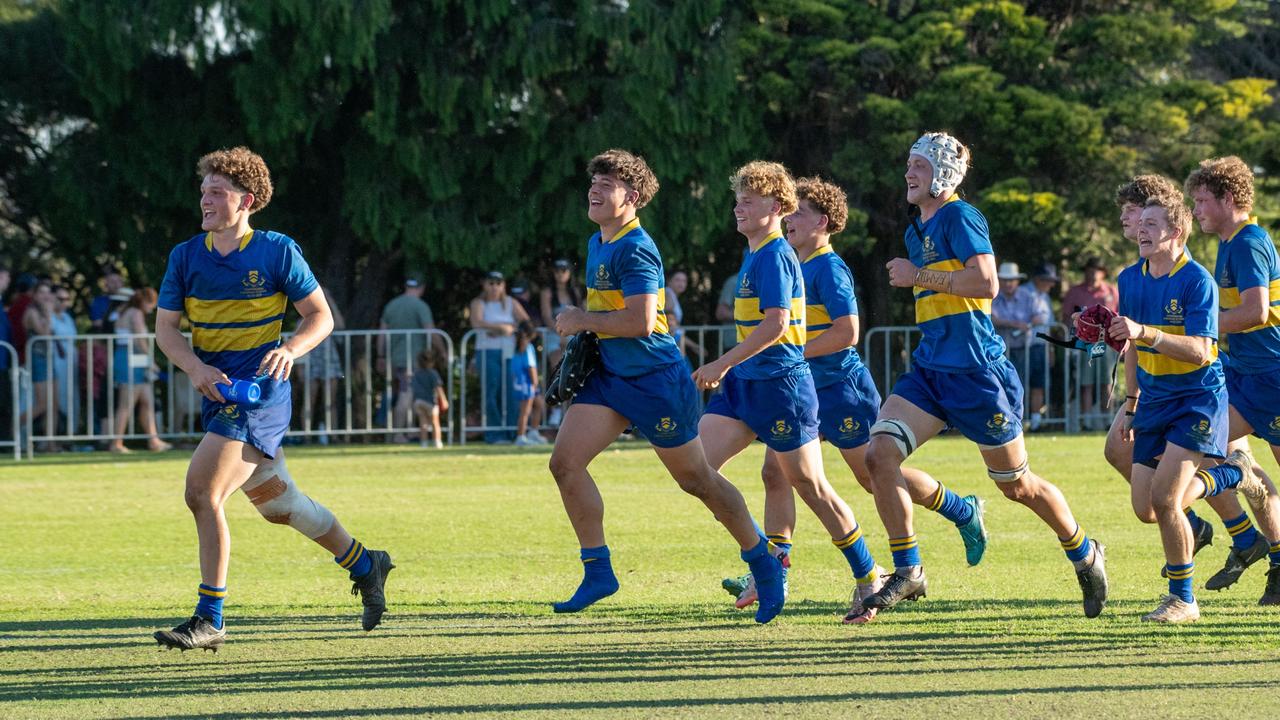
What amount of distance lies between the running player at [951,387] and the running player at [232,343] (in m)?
2.32

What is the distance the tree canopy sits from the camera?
1992 cm

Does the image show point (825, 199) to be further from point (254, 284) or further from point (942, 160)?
point (254, 284)

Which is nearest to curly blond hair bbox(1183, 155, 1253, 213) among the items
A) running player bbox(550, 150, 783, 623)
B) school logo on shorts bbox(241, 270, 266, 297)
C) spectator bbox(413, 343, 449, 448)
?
running player bbox(550, 150, 783, 623)

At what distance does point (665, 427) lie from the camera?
7.43 metres

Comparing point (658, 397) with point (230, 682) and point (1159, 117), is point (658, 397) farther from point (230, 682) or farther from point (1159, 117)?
point (1159, 117)

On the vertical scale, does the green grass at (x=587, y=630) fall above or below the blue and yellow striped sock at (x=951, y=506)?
below

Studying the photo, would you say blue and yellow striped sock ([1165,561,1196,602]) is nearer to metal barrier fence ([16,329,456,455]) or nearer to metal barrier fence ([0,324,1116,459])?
metal barrier fence ([16,329,456,455])

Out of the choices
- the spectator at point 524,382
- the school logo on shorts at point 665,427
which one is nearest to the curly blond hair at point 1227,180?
the school logo on shorts at point 665,427

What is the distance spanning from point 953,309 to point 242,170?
3.01m

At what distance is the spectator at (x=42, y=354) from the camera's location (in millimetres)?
17625

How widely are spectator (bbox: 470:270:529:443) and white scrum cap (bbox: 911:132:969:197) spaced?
11348 mm

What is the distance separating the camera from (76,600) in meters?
8.46

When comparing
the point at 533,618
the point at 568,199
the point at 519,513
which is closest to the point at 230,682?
the point at 533,618

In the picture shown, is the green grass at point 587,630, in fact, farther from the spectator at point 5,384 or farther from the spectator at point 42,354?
the spectator at point 5,384
